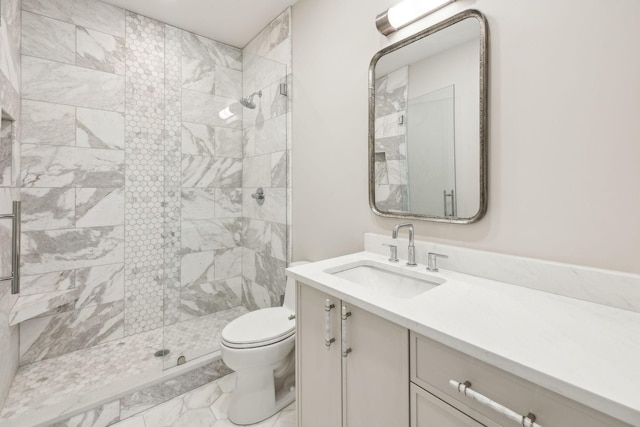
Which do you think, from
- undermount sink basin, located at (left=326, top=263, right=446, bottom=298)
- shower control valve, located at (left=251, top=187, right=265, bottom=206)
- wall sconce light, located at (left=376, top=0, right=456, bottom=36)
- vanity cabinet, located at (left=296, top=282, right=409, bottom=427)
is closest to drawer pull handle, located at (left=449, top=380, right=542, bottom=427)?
vanity cabinet, located at (left=296, top=282, right=409, bottom=427)

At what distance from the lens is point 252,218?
2.59m

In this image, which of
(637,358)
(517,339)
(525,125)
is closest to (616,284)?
(637,358)

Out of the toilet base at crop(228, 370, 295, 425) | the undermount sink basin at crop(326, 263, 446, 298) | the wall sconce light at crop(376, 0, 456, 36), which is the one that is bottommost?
the toilet base at crop(228, 370, 295, 425)

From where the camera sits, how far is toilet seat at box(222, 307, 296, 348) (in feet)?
5.11

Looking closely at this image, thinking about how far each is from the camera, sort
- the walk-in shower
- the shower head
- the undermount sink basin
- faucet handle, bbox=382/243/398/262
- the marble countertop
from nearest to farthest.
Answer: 1. the marble countertop
2. the undermount sink basin
3. faucet handle, bbox=382/243/398/262
4. the walk-in shower
5. the shower head

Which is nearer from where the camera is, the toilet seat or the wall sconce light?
the wall sconce light

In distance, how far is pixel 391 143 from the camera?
1522 millimetres

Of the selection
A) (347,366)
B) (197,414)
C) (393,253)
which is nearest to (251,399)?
(197,414)

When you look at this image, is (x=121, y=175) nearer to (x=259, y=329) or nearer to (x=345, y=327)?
(x=259, y=329)

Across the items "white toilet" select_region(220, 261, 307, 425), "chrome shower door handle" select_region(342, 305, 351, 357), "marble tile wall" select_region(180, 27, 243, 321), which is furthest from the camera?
"marble tile wall" select_region(180, 27, 243, 321)

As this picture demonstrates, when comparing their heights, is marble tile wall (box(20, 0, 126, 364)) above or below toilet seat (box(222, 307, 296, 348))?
above

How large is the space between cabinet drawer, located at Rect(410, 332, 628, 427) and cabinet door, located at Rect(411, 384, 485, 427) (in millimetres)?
19

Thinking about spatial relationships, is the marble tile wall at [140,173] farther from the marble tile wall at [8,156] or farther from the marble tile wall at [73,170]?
the marble tile wall at [8,156]

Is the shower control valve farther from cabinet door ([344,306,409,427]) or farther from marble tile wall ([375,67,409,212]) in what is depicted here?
cabinet door ([344,306,409,427])
